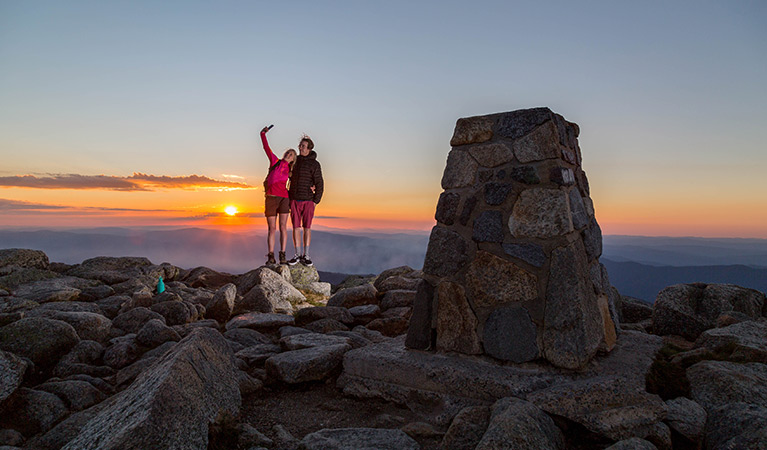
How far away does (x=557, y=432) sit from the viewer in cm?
339

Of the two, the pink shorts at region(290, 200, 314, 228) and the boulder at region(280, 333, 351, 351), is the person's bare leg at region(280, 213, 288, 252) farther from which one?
the boulder at region(280, 333, 351, 351)

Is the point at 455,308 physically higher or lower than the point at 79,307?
higher

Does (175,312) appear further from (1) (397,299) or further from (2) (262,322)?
(1) (397,299)

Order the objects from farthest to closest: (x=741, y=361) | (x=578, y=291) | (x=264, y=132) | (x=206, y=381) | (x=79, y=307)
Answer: (x=264, y=132) < (x=79, y=307) < (x=741, y=361) < (x=578, y=291) < (x=206, y=381)

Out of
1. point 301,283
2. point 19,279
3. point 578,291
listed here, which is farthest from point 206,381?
point 19,279

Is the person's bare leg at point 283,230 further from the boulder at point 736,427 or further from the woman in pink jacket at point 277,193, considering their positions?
the boulder at point 736,427

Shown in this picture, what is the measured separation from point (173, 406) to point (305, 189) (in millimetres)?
8375

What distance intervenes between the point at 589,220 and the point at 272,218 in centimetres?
788

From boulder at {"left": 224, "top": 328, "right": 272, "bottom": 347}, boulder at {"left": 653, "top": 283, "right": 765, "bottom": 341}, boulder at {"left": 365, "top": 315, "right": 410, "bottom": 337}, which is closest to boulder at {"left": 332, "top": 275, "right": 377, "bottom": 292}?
boulder at {"left": 365, "top": 315, "right": 410, "bottom": 337}

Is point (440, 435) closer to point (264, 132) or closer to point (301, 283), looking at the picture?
point (301, 283)

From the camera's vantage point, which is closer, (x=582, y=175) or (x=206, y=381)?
(x=206, y=381)

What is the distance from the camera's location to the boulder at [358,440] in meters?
3.50

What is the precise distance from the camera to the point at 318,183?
37.3ft

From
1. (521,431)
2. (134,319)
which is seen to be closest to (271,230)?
(134,319)
